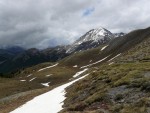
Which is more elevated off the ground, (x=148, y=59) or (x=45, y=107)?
(x=148, y=59)

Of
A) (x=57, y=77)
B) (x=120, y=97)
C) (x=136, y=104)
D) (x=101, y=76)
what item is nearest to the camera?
(x=136, y=104)

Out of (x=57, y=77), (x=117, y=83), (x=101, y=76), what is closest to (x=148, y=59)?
(x=101, y=76)

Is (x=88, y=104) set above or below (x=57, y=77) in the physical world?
below

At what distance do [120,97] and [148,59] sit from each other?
24933 mm

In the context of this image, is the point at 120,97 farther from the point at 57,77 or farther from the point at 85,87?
the point at 57,77

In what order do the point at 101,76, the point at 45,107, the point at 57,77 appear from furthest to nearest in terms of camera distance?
the point at 57,77
the point at 101,76
the point at 45,107

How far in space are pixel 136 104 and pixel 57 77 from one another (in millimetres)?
86475

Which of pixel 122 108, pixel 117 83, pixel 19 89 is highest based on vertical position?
pixel 19 89

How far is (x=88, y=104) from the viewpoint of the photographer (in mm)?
29688

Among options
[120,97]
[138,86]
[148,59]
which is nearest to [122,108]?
[120,97]

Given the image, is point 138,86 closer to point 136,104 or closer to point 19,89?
point 136,104

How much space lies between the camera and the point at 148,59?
5141 centimetres

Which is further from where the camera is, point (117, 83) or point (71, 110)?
point (117, 83)

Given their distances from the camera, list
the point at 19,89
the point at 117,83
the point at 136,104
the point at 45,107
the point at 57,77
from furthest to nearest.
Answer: the point at 57,77
the point at 19,89
the point at 45,107
the point at 117,83
the point at 136,104
